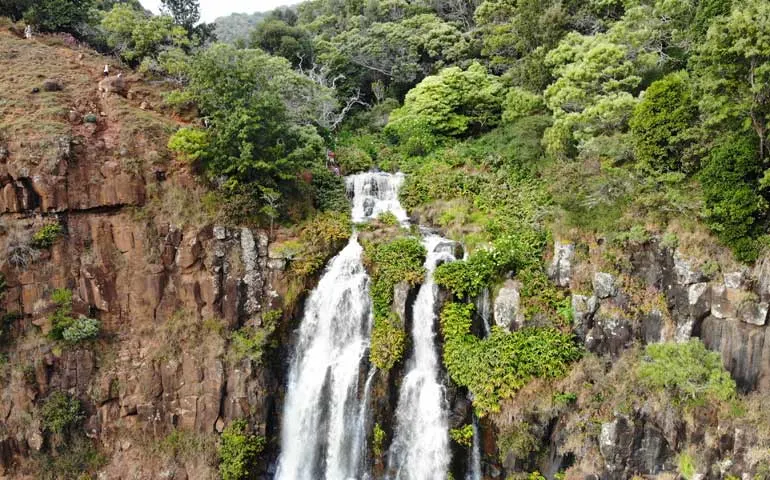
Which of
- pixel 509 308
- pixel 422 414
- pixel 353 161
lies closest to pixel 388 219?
pixel 353 161

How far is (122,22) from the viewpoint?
24.7 m

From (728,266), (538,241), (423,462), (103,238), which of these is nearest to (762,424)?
(728,266)

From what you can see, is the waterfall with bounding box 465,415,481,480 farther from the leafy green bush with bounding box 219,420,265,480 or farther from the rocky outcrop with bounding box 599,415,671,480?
the leafy green bush with bounding box 219,420,265,480

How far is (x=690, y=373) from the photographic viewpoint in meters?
13.0

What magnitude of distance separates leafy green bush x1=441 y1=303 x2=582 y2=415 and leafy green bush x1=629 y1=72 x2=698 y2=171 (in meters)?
6.55

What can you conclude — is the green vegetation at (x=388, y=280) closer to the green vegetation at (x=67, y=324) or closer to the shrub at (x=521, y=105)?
the shrub at (x=521, y=105)

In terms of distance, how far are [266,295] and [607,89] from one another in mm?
15201

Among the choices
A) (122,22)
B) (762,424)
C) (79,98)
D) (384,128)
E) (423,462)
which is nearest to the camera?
(762,424)

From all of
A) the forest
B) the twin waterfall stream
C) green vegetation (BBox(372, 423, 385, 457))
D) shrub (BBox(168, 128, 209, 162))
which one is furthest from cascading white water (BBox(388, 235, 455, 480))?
shrub (BBox(168, 128, 209, 162))

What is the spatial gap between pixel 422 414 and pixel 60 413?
13.0m

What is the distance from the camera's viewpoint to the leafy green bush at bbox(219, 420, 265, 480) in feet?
56.7

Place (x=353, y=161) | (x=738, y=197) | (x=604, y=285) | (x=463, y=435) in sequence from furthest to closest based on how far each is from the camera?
(x=353, y=161) → (x=463, y=435) → (x=604, y=285) → (x=738, y=197)

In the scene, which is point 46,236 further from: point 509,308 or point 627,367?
point 627,367

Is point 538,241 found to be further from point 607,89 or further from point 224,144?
point 224,144
